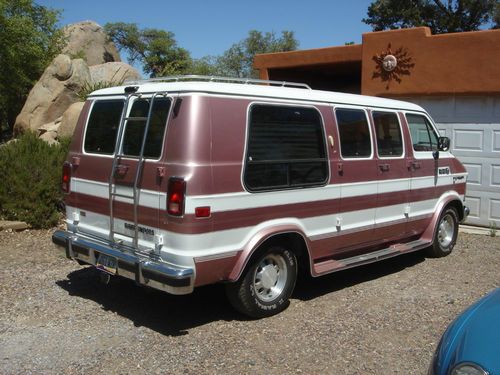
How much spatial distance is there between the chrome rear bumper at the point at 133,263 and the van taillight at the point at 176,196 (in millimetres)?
474

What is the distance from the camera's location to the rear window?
4904 mm

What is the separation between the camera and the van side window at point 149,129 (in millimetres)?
4875

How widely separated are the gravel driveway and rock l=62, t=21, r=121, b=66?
2462 cm

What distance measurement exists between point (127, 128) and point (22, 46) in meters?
16.9

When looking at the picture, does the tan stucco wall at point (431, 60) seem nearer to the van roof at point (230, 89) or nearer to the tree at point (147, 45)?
the van roof at point (230, 89)

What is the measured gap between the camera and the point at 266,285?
17.7 ft

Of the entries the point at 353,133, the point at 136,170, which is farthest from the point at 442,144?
the point at 136,170

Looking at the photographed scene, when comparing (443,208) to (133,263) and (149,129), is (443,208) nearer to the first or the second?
(149,129)

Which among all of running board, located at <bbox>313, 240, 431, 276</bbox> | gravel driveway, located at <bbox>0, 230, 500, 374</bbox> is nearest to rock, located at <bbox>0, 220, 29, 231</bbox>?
gravel driveway, located at <bbox>0, 230, 500, 374</bbox>

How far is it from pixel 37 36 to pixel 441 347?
21345 millimetres

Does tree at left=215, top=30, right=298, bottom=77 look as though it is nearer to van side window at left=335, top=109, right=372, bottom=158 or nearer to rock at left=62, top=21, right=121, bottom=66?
rock at left=62, top=21, right=121, bottom=66

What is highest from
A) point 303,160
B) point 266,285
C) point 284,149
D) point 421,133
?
point 421,133

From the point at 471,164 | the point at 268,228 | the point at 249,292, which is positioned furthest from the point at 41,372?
the point at 471,164

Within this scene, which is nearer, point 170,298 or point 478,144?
point 170,298
